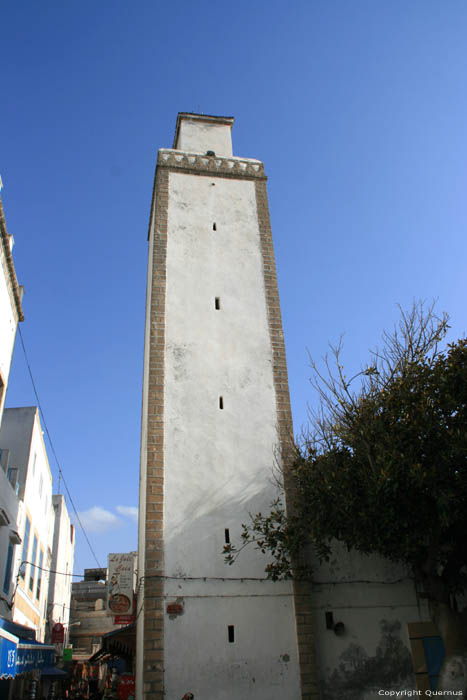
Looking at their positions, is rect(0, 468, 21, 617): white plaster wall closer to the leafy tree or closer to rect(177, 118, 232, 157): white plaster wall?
the leafy tree

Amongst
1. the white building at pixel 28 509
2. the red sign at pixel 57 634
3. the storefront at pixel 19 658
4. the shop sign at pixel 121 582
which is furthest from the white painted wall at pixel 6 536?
the red sign at pixel 57 634

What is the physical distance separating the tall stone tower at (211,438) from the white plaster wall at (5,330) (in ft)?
14.5

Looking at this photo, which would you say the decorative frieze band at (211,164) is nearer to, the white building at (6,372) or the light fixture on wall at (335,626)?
the white building at (6,372)

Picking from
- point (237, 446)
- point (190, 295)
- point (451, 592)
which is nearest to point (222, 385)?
point (237, 446)

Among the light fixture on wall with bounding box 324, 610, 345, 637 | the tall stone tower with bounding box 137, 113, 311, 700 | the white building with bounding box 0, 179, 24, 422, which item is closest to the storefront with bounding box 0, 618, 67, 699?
the tall stone tower with bounding box 137, 113, 311, 700

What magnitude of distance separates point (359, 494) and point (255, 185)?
11.0 metres

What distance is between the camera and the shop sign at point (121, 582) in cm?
1512

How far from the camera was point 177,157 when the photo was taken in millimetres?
17953

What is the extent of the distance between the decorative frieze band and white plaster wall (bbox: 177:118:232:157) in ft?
3.30

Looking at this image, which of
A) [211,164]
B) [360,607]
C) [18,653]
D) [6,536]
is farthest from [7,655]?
[211,164]

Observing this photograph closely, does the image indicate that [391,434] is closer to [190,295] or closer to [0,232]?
[190,295]

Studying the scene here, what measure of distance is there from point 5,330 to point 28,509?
8668 mm

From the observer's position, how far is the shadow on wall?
11.6m

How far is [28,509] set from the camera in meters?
21.8
